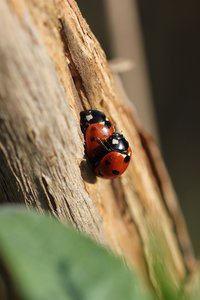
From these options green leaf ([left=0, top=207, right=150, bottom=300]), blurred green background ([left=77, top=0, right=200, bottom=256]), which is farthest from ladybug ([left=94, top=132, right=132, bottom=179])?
blurred green background ([left=77, top=0, right=200, bottom=256])

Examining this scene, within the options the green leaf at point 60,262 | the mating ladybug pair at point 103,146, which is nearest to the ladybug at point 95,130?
the mating ladybug pair at point 103,146

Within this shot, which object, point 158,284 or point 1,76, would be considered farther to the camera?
Answer: point 1,76

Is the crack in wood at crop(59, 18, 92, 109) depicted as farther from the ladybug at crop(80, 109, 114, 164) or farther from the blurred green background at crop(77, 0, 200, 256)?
the blurred green background at crop(77, 0, 200, 256)

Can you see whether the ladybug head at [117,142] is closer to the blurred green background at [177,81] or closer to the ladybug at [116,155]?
the ladybug at [116,155]

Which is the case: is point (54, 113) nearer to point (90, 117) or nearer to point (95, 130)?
point (90, 117)

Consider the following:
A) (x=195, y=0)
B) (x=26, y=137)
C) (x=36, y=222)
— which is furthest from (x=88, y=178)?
(x=195, y=0)

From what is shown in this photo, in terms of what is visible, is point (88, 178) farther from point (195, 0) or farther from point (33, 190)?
point (195, 0)

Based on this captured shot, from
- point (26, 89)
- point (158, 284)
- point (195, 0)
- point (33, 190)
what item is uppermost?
point (195, 0)
